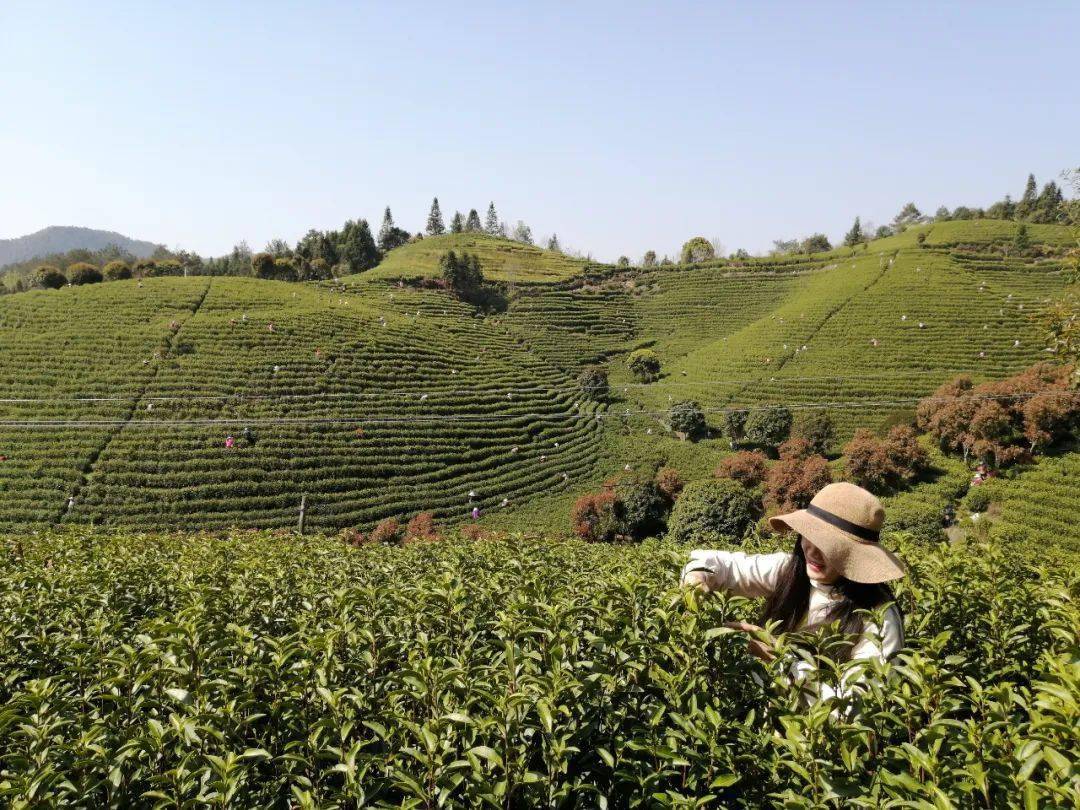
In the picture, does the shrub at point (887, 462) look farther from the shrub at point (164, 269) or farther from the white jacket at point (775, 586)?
the shrub at point (164, 269)

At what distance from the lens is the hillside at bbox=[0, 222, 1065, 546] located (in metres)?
27.6

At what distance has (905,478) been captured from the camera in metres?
24.2

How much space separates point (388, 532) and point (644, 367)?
2805cm

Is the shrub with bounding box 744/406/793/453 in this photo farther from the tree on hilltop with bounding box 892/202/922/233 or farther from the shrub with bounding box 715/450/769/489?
the tree on hilltop with bounding box 892/202/922/233

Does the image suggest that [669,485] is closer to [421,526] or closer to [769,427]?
[769,427]

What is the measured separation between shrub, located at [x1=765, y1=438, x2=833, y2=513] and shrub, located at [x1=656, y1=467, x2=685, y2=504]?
4.04 meters

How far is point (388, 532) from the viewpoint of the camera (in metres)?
25.4

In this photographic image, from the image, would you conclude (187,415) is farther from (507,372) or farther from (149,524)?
(507,372)

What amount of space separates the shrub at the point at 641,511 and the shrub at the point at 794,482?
15.0 feet

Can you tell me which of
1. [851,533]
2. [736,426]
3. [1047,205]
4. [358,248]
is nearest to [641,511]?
[736,426]

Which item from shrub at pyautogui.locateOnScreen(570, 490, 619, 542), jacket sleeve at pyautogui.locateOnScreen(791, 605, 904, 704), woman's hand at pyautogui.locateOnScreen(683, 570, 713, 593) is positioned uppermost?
Answer: woman's hand at pyautogui.locateOnScreen(683, 570, 713, 593)

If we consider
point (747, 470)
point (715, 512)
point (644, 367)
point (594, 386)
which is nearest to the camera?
point (715, 512)

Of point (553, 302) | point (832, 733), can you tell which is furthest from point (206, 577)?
point (553, 302)

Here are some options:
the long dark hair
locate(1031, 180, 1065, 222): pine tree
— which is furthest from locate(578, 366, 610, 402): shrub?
locate(1031, 180, 1065, 222): pine tree
